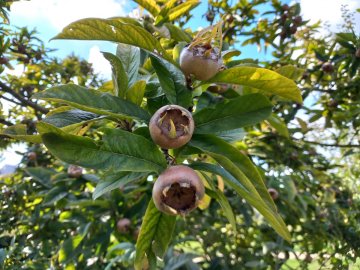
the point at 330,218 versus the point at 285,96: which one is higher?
the point at 285,96

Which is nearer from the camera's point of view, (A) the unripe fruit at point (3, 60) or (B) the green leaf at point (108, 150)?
(B) the green leaf at point (108, 150)

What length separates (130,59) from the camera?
1.22m

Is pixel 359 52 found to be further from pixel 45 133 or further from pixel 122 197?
pixel 45 133

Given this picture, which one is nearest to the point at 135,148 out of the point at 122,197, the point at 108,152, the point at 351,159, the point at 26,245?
the point at 108,152

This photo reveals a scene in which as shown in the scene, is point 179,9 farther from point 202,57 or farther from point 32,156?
point 32,156

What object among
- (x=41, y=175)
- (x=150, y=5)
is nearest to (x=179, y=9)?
(x=150, y=5)

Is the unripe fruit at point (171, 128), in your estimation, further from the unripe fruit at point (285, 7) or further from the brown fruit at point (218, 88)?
the unripe fruit at point (285, 7)

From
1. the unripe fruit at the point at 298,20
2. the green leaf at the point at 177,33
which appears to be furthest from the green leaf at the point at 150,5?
the unripe fruit at the point at 298,20

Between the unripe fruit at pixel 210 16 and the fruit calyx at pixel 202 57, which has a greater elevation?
the unripe fruit at pixel 210 16

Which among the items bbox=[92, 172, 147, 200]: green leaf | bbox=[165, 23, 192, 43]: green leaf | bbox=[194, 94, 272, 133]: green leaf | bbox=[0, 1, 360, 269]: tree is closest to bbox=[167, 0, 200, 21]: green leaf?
bbox=[0, 1, 360, 269]: tree

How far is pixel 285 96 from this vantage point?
3.44ft

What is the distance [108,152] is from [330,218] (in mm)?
2457

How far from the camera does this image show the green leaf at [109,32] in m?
0.99

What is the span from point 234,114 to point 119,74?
35cm
